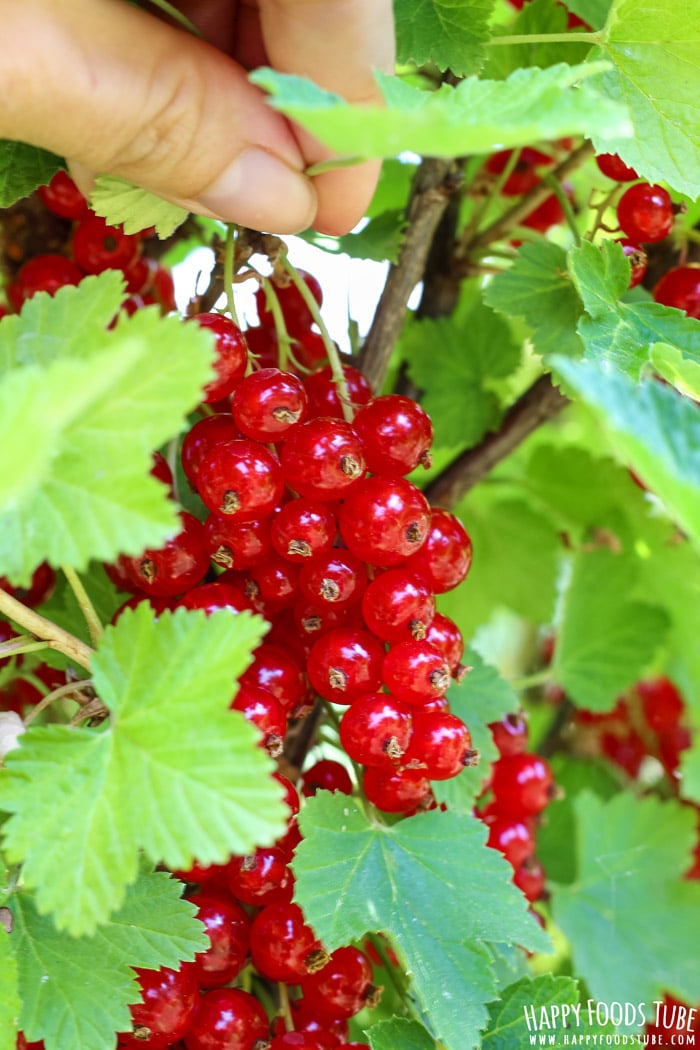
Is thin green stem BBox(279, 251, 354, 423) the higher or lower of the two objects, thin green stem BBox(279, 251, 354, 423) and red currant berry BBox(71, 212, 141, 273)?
the lower

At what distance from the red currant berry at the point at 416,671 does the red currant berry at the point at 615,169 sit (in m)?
0.42

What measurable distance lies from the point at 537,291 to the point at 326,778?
37 centimetres

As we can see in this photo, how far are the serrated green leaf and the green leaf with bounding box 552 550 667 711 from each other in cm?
71

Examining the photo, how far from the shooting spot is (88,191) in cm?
60

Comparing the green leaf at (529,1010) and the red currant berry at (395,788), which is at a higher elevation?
the red currant berry at (395,788)

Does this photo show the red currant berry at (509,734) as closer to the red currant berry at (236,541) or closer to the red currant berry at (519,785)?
the red currant berry at (519,785)

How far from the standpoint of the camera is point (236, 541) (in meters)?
0.55

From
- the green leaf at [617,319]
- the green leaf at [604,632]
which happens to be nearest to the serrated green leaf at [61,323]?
the green leaf at [617,319]

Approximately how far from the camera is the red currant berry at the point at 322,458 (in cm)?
52

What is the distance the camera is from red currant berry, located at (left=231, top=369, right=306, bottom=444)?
52 cm

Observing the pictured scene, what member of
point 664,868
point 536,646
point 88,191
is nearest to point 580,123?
point 88,191

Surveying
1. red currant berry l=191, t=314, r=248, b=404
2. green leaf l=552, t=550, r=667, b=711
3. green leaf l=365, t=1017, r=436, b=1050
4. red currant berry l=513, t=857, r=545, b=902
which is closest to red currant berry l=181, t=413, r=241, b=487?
red currant berry l=191, t=314, r=248, b=404

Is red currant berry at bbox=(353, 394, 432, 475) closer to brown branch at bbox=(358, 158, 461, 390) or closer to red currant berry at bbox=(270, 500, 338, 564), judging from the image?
red currant berry at bbox=(270, 500, 338, 564)

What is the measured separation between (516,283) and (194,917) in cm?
46
